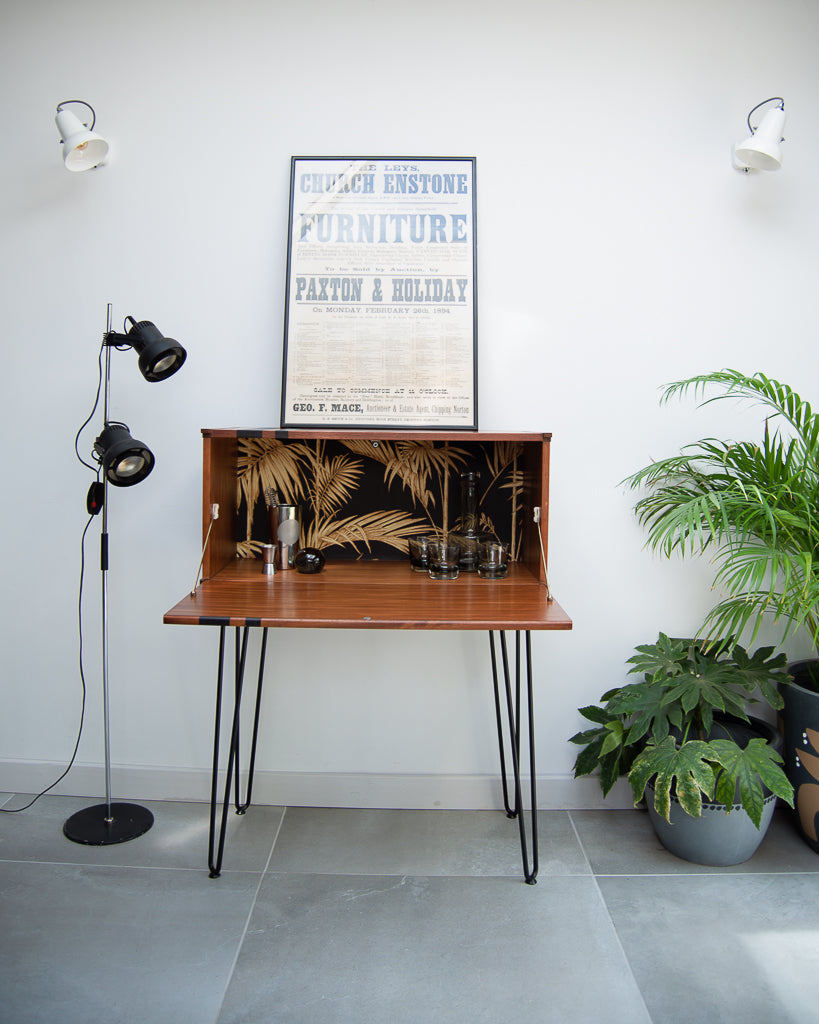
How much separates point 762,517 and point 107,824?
225cm

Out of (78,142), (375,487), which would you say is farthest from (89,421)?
(375,487)

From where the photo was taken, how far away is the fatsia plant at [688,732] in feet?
6.66

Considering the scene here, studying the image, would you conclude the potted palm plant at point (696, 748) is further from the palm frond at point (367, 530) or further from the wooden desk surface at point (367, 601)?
the palm frond at point (367, 530)

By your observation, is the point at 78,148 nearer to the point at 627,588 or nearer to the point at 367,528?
the point at 367,528

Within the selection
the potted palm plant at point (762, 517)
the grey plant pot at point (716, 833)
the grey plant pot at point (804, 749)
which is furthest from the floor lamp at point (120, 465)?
the grey plant pot at point (804, 749)

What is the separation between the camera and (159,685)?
258cm

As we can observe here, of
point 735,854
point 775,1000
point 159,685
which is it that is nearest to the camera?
point 775,1000

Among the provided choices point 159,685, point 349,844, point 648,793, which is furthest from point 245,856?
point 648,793

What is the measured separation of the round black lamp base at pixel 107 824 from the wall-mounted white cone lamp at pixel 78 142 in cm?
207

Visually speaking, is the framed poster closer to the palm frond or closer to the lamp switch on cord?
the palm frond

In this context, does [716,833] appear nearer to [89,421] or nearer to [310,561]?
[310,561]

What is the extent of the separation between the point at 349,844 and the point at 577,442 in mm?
1499

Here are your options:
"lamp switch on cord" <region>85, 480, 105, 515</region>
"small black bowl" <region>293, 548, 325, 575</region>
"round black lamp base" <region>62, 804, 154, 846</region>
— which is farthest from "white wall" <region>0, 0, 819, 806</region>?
"small black bowl" <region>293, 548, 325, 575</region>

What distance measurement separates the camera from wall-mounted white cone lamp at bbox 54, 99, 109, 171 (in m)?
2.29
